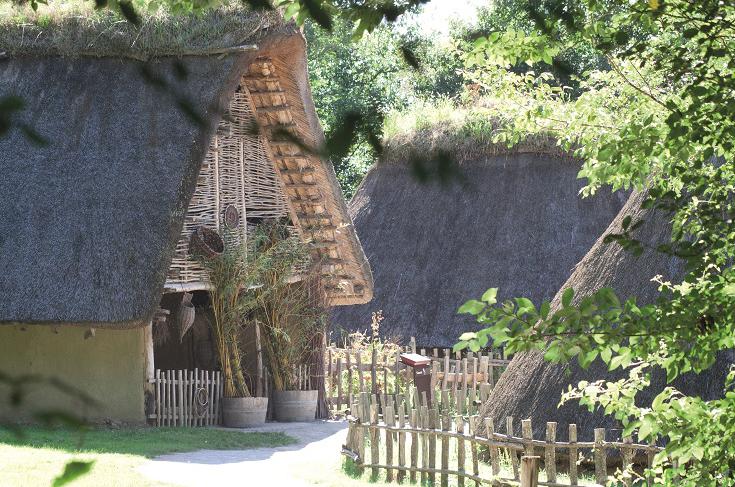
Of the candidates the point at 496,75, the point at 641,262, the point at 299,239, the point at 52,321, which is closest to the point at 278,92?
the point at 299,239

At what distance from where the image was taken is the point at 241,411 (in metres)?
14.9

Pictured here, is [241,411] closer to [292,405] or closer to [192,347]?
[292,405]

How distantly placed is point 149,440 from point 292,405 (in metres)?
3.53

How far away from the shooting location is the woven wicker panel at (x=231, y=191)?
1482cm

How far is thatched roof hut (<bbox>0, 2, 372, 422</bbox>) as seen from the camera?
1320 cm

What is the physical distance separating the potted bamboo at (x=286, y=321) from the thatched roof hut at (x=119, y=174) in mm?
645

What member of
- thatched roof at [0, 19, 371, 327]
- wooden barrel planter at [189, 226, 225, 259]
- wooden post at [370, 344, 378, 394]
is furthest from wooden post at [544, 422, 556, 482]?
wooden post at [370, 344, 378, 394]

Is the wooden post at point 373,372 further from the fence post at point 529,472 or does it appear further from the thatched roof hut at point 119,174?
the fence post at point 529,472

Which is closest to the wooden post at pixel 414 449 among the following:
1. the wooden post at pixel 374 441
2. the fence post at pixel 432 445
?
the fence post at pixel 432 445

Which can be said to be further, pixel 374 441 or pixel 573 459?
pixel 374 441

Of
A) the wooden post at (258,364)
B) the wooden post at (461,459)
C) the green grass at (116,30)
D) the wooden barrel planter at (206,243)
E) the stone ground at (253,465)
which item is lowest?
the stone ground at (253,465)

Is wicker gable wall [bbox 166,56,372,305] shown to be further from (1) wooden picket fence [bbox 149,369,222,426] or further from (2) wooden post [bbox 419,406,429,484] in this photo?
(2) wooden post [bbox 419,406,429,484]

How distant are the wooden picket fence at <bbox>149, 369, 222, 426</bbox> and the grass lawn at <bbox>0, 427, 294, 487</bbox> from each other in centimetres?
60

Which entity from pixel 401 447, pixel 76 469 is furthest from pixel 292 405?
pixel 76 469
